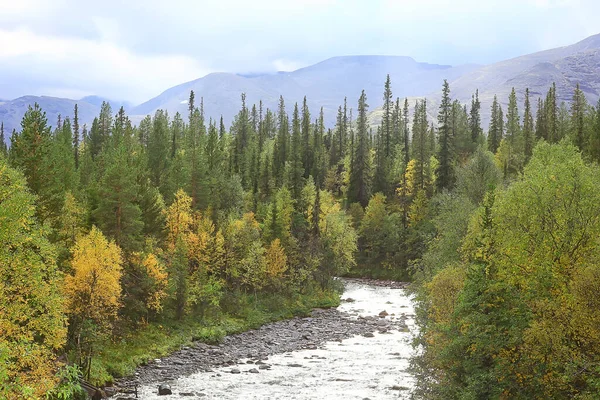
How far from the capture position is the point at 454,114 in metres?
117

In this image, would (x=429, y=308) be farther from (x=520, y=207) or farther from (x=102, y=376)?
(x=102, y=376)

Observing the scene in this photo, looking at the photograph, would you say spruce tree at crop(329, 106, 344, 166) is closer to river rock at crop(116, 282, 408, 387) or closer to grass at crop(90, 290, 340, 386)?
grass at crop(90, 290, 340, 386)

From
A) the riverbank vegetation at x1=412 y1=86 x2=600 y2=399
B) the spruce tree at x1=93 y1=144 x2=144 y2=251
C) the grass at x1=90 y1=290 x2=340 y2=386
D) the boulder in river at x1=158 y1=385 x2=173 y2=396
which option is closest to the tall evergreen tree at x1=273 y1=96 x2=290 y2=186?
the grass at x1=90 y1=290 x2=340 y2=386

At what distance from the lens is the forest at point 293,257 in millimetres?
25802

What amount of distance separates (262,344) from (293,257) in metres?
24.2

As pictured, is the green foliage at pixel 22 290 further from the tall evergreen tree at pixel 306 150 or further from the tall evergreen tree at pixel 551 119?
the tall evergreen tree at pixel 306 150

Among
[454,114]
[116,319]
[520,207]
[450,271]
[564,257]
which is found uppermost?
[454,114]

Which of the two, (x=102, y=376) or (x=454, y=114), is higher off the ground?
(x=454, y=114)

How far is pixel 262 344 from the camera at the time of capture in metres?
55.6

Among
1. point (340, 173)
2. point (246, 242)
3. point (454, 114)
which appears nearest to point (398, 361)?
point (246, 242)

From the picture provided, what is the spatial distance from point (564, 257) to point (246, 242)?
Result: 48.6m

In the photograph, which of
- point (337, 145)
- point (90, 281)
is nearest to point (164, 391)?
point (90, 281)

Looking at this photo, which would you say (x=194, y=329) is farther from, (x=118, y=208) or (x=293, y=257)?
(x=293, y=257)

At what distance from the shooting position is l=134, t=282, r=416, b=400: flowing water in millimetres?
37719
